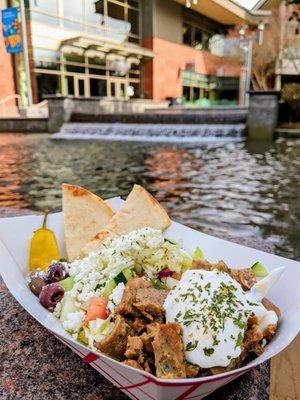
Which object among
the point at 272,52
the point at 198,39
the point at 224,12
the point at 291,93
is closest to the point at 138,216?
the point at 291,93

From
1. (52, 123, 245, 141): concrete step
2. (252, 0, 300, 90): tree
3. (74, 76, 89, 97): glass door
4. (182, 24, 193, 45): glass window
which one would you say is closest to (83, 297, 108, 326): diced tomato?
(52, 123, 245, 141): concrete step

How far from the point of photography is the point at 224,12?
34.8 metres

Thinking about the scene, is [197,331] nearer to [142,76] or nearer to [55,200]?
[55,200]

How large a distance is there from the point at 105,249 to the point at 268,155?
8441mm

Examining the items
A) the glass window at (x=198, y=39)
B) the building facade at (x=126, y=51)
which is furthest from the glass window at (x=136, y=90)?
the glass window at (x=198, y=39)

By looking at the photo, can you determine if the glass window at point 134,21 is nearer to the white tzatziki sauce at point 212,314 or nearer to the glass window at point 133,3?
the glass window at point 133,3

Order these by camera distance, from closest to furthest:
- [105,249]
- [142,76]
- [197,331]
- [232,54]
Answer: [197,331] → [105,249] → [142,76] → [232,54]

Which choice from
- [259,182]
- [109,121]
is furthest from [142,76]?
[259,182]

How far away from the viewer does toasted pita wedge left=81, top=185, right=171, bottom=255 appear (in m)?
1.58

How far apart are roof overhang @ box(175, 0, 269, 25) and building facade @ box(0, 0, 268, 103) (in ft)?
0.31

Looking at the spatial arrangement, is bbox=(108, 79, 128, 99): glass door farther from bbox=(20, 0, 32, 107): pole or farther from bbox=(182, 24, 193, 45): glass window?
bbox=(182, 24, 193, 45): glass window

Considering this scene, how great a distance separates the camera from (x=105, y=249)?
128cm

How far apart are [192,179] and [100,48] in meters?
21.3

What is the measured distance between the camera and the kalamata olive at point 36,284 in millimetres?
1189
